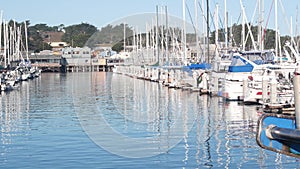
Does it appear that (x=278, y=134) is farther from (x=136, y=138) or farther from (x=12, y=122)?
(x=12, y=122)

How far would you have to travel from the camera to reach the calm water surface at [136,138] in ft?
70.6

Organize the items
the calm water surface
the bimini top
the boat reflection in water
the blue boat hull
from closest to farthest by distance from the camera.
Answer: the blue boat hull < the calm water surface < the boat reflection in water < the bimini top

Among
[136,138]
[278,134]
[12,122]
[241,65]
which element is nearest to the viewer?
[278,134]

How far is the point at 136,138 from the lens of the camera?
2750 centimetres

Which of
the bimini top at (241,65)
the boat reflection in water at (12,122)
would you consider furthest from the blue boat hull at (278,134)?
the bimini top at (241,65)

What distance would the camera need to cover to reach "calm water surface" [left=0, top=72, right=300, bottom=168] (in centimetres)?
2153

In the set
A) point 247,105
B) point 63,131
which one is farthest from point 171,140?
point 247,105

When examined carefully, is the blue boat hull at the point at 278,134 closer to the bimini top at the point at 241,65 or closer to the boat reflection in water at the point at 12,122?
the boat reflection in water at the point at 12,122

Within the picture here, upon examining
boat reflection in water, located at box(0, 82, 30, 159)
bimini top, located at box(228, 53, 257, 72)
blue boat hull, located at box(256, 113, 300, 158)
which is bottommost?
boat reflection in water, located at box(0, 82, 30, 159)

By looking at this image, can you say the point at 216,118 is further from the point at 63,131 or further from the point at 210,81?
the point at 210,81

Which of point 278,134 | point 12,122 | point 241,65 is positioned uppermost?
point 241,65

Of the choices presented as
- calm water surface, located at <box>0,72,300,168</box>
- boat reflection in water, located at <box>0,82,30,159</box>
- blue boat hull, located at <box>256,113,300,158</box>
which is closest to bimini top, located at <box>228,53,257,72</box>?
calm water surface, located at <box>0,72,300,168</box>

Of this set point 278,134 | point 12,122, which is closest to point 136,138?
point 12,122

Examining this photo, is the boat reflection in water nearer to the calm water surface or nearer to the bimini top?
the calm water surface
